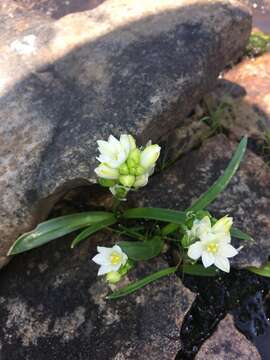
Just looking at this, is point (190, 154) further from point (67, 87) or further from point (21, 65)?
point (21, 65)

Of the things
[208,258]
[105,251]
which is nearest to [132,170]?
[105,251]

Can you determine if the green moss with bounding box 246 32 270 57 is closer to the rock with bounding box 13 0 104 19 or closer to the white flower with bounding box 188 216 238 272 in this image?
the rock with bounding box 13 0 104 19

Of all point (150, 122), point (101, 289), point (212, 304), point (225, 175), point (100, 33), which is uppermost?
point (100, 33)

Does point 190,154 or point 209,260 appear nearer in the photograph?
point 209,260

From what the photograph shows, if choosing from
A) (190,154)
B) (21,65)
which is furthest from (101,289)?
(21,65)

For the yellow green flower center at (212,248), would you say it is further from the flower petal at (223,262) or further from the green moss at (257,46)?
the green moss at (257,46)

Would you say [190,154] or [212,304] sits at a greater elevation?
[190,154]
